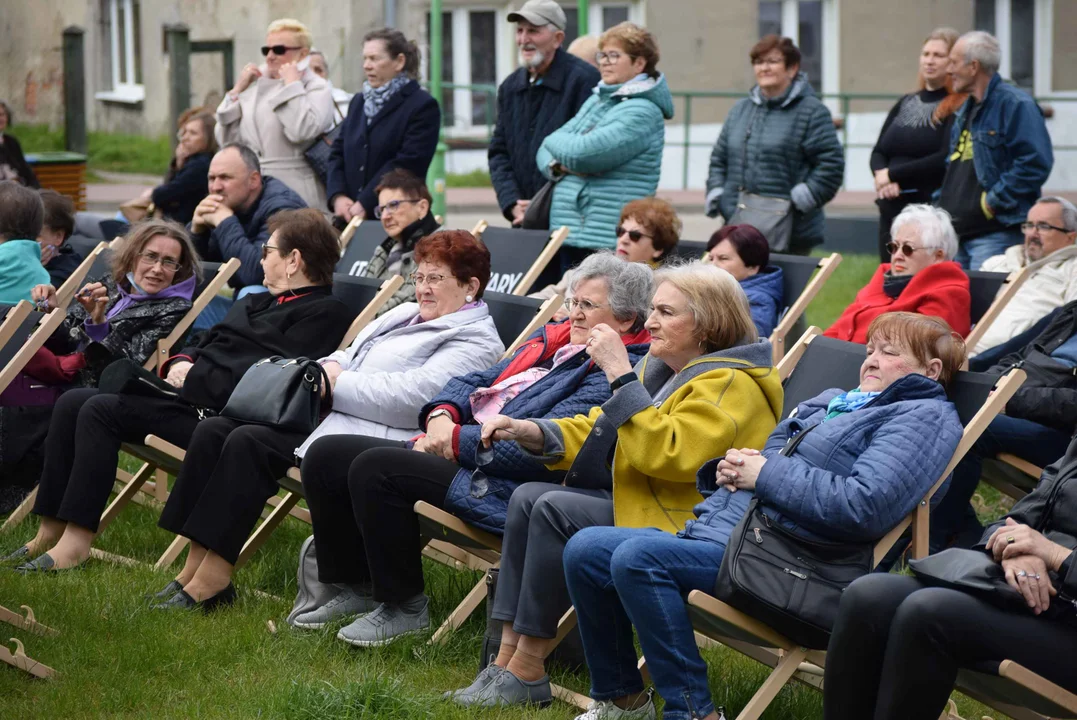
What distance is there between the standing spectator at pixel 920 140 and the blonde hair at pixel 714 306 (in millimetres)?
3593

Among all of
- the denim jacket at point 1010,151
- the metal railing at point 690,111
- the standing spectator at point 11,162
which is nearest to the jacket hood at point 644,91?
the denim jacket at point 1010,151

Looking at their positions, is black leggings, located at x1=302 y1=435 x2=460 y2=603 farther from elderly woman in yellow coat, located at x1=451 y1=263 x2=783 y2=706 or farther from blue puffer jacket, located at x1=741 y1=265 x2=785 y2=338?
blue puffer jacket, located at x1=741 y1=265 x2=785 y2=338

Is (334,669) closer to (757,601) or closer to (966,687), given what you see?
(757,601)

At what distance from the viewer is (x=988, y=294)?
5840 mm

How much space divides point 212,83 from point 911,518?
21043mm

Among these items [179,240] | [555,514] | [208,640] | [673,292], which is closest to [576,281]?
[673,292]

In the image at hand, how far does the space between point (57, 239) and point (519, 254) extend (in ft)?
7.99

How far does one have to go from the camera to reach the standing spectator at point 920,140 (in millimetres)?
7617

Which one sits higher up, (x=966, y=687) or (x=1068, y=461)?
(x=1068, y=461)

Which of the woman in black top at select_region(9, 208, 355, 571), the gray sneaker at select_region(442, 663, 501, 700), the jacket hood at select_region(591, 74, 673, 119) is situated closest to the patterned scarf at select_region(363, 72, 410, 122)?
the jacket hood at select_region(591, 74, 673, 119)

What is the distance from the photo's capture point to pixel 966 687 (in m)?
3.53

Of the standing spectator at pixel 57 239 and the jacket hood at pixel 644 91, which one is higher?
the jacket hood at pixel 644 91

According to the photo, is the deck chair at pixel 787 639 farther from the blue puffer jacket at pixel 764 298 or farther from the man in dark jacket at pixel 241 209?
the man in dark jacket at pixel 241 209

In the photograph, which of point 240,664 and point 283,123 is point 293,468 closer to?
point 240,664
